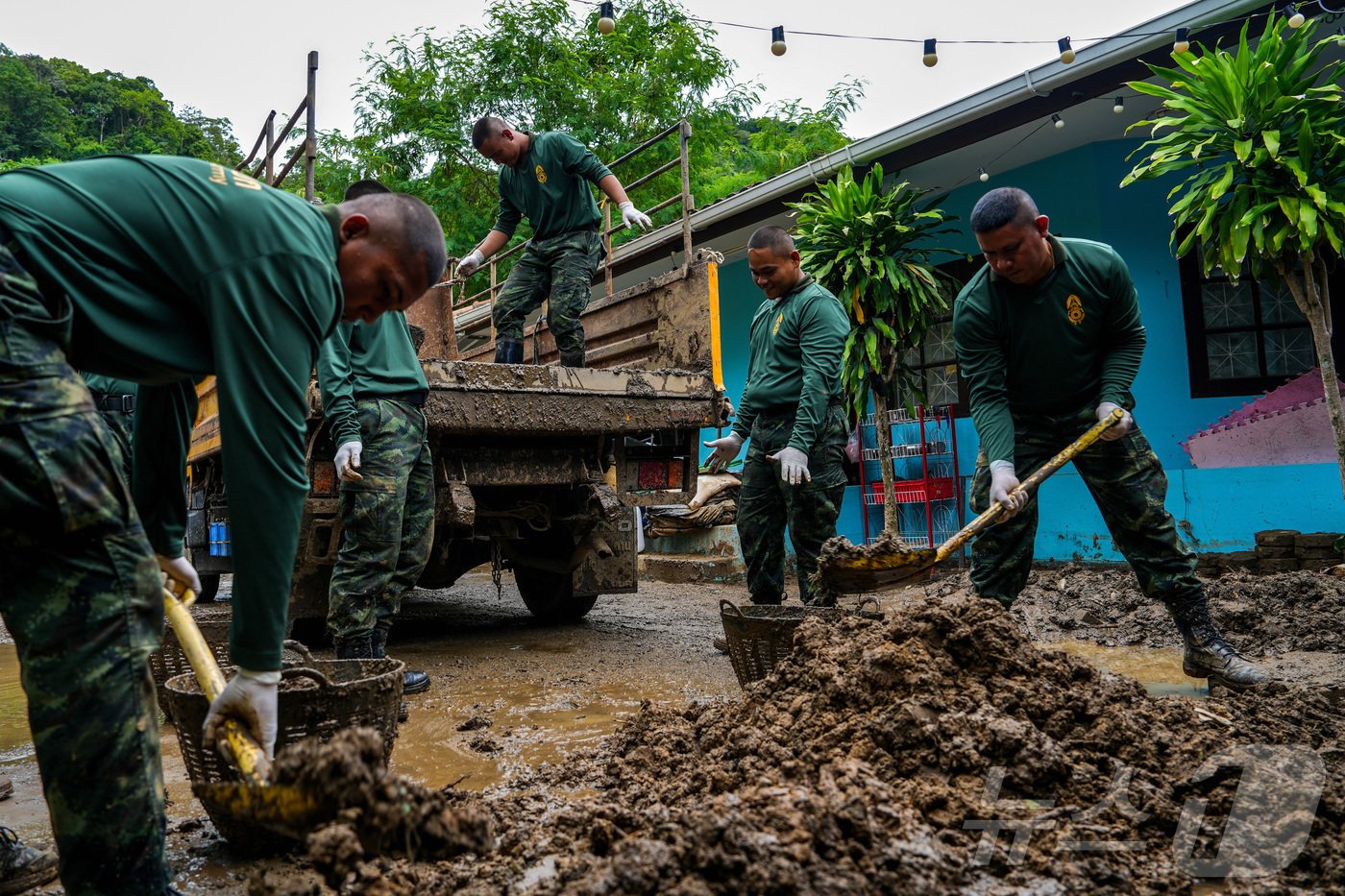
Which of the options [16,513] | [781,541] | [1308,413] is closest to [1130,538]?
[781,541]

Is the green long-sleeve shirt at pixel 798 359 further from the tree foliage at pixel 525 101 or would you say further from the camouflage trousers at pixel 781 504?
the tree foliage at pixel 525 101

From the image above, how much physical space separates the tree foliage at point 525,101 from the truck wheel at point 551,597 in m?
9.42

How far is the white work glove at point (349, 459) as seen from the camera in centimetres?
336

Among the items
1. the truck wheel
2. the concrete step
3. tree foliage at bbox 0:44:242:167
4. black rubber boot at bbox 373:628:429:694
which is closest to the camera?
black rubber boot at bbox 373:628:429:694

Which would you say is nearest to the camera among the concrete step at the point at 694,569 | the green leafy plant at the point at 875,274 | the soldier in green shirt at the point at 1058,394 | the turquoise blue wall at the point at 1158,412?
the soldier in green shirt at the point at 1058,394

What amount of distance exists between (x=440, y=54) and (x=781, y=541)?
13497 mm

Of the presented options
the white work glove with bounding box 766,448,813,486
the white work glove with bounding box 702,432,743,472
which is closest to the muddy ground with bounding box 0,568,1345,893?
the white work glove with bounding box 766,448,813,486

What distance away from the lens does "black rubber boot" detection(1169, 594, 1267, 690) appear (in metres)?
3.18

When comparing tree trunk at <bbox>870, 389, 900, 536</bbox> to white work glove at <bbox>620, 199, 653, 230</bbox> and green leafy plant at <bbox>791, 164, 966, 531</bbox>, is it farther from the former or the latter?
white work glove at <bbox>620, 199, 653, 230</bbox>

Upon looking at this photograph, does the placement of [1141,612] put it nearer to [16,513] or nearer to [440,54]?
[16,513]

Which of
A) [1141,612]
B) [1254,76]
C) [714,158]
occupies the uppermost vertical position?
[714,158]

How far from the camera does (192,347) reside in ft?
5.28

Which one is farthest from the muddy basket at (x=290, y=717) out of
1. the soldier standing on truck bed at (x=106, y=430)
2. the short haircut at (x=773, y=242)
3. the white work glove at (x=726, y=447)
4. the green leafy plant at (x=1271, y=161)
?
the green leafy plant at (x=1271, y=161)

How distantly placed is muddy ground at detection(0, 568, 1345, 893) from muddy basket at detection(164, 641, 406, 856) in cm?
7
